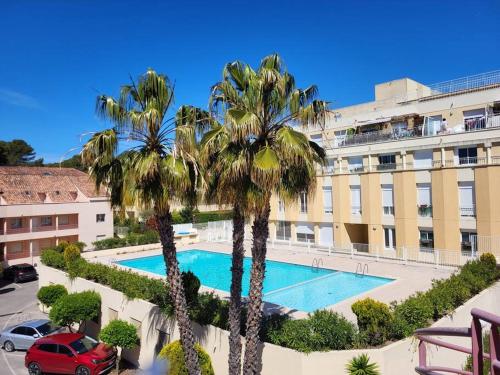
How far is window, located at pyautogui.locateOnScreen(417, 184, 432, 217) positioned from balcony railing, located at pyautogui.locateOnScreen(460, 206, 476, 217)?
2105 millimetres

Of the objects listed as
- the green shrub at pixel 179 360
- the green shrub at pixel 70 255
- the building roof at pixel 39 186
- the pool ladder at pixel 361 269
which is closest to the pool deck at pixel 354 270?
the pool ladder at pixel 361 269

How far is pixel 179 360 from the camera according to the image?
12.7 m

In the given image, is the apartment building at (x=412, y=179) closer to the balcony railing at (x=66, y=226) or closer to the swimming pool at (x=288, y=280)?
the swimming pool at (x=288, y=280)

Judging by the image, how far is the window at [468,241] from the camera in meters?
25.5

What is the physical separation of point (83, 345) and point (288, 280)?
12679mm

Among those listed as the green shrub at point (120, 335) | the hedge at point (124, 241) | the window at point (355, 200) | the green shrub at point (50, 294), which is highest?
the window at point (355, 200)

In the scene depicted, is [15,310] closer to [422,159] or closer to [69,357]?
[69,357]

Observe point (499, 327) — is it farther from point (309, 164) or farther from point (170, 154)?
point (170, 154)

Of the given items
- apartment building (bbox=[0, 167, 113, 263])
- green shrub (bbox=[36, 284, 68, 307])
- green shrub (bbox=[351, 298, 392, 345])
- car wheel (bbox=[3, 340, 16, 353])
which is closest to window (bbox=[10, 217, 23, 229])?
apartment building (bbox=[0, 167, 113, 263])

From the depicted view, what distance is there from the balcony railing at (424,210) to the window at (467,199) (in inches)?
82.8

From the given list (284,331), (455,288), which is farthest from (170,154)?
(455,288)

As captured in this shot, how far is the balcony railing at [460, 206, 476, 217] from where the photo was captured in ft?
83.8

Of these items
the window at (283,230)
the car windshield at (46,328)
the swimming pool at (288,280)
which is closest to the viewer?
the swimming pool at (288,280)

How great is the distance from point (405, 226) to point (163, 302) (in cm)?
1994
